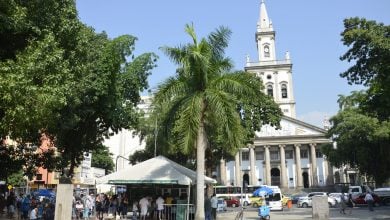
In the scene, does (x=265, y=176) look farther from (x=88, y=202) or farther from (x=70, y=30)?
(x=70, y=30)

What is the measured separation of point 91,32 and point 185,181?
7773mm

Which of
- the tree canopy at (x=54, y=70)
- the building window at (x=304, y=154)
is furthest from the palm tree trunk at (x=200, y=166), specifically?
the building window at (x=304, y=154)

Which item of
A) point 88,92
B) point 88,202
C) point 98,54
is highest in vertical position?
point 98,54

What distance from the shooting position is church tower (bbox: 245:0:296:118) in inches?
3024

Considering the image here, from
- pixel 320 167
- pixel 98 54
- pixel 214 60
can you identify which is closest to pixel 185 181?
pixel 214 60

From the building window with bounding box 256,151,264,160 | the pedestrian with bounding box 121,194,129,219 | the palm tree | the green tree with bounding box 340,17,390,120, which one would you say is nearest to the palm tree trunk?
the palm tree

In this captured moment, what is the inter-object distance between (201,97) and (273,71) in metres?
63.6

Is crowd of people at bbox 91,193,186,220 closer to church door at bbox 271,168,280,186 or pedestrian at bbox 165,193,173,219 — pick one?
pedestrian at bbox 165,193,173,219

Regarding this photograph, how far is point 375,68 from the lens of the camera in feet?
76.2

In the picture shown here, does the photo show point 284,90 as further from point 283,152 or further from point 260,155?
point 260,155

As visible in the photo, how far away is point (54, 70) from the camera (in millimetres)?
12773

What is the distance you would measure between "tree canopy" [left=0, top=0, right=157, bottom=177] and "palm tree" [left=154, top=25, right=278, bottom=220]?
3.49 meters

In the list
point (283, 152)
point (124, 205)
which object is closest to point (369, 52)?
point (124, 205)

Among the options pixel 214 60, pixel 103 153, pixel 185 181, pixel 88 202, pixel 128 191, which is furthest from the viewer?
pixel 103 153
